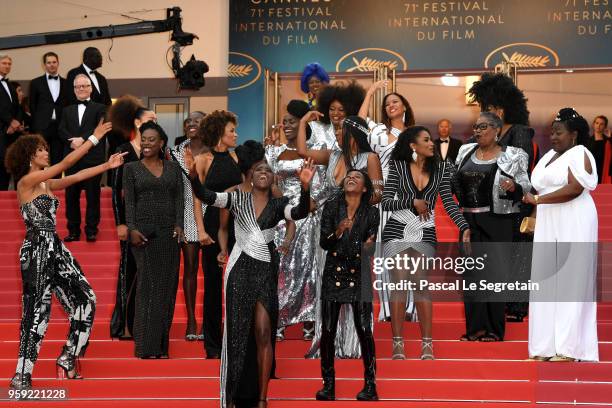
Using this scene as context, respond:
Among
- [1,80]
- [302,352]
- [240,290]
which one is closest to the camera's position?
[240,290]

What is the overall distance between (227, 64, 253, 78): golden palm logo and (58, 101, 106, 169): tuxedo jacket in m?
7.34

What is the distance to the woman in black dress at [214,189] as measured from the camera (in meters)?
9.48

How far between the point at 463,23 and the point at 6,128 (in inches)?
325

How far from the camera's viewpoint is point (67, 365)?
9211mm

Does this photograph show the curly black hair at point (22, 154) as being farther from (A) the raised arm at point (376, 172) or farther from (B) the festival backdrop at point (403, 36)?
(B) the festival backdrop at point (403, 36)

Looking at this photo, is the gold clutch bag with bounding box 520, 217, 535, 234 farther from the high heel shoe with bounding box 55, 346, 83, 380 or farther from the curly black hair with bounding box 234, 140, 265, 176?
the high heel shoe with bounding box 55, 346, 83, 380

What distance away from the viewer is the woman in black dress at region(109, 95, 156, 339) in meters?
10.0

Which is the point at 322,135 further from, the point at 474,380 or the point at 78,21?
the point at 78,21

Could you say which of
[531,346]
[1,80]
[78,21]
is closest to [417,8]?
[78,21]

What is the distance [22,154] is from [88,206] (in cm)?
375

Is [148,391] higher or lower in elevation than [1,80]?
lower

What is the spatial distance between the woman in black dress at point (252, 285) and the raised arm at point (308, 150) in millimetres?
1185

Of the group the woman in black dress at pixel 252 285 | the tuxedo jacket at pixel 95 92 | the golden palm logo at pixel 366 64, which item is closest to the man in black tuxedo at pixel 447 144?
the golden palm logo at pixel 366 64

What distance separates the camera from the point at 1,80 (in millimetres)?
14836
